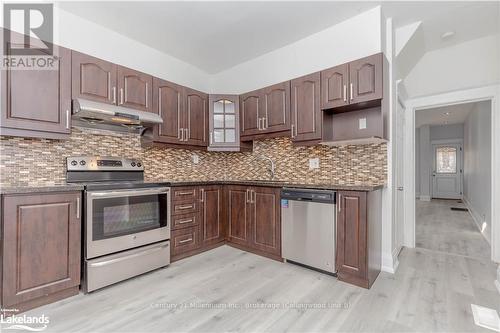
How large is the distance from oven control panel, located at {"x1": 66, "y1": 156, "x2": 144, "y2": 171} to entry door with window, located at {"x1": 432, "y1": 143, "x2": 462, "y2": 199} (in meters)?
9.73

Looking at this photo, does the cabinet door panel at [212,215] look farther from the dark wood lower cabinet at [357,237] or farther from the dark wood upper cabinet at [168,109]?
the dark wood lower cabinet at [357,237]

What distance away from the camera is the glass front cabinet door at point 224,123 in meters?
3.61

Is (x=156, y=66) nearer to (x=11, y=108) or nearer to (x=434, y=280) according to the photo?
(x=11, y=108)

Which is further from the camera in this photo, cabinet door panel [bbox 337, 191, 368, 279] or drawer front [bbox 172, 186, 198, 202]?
drawer front [bbox 172, 186, 198, 202]

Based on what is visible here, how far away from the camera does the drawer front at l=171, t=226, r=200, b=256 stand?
114 inches

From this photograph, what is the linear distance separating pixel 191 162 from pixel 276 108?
1.54 m

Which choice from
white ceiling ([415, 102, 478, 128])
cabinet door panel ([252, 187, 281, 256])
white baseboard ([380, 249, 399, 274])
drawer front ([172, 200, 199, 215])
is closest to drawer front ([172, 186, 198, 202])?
drawer front ([172, 200, 199, 215])

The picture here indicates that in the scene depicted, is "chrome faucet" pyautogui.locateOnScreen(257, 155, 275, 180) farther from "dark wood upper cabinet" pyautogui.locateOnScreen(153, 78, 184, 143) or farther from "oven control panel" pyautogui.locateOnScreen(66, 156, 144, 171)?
"oven control panel" pyautogui.locateOnScreen(66, 156, 144, 171)

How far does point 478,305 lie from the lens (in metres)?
1.94

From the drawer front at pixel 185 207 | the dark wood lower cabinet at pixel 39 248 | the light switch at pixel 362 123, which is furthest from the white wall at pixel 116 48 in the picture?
the light switch at pixel 362 123

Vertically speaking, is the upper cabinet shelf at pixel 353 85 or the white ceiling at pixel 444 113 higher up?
the white ceiling at pixel 444 113

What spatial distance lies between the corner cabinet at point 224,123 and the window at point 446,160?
8.57 m

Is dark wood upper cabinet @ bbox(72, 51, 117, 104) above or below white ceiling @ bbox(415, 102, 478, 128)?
below

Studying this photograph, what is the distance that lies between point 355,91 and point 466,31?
1741 millimetres
